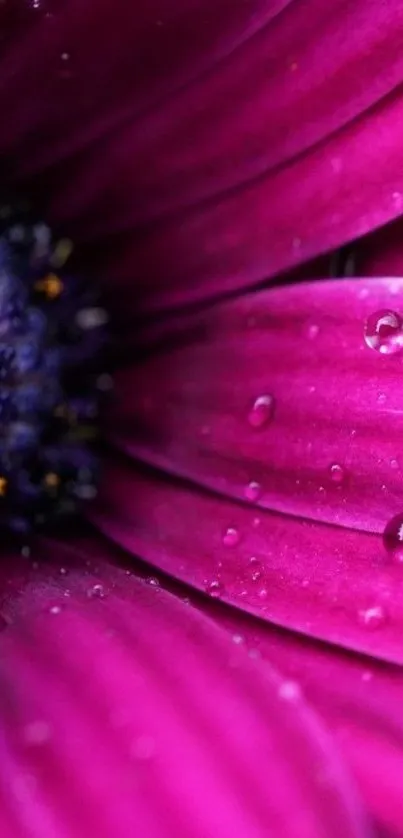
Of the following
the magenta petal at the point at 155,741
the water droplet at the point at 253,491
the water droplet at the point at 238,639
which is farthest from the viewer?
the water droplet at the point at 253,491

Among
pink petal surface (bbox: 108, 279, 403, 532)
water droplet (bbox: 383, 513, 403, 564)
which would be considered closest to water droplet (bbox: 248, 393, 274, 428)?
pink petal surface (bbox: 108, 279, 403, 532)

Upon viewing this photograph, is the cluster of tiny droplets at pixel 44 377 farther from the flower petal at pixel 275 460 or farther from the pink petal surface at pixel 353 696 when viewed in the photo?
the pink petal surface at pixel 353 696

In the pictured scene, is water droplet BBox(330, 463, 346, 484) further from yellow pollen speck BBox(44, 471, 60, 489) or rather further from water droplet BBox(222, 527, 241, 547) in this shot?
yellow pollen speck BBox(44, 471, 60, 489)

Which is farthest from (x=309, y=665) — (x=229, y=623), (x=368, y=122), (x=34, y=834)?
(x=368, y=122)

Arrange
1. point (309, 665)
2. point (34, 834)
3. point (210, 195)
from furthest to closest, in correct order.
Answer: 1. point (210, 195)
2. point (309, 665)
3. point (34, 834)

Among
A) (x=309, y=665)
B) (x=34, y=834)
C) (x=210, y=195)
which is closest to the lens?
(x=34, y=834)

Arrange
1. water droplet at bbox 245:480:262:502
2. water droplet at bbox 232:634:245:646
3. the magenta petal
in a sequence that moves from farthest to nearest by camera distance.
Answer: water droplet at bbox 245:480:262:502, water droplet at bbox 232:634:245:646, the magenta petal

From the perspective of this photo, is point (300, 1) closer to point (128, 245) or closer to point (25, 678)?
point (128, 245)

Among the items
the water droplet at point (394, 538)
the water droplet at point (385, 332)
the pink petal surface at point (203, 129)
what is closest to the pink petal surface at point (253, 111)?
the pink petal surface at point (203, 129)
